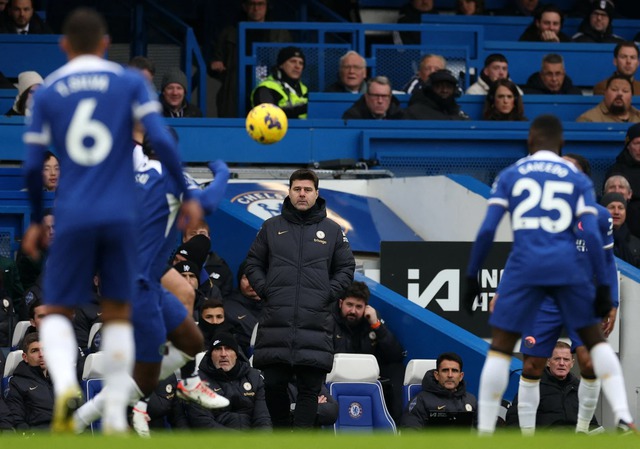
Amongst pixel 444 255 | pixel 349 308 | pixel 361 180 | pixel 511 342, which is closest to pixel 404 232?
pixel 361 180

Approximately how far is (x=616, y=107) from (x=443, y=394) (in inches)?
218

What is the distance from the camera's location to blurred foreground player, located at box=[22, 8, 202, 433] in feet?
22.1

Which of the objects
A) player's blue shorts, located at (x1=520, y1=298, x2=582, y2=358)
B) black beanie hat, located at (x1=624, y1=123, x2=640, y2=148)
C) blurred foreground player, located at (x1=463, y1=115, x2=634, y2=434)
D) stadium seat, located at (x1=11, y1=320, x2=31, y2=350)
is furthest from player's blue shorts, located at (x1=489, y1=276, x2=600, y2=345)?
→ black beanie hat, located at (x1=624, y1=123, x2=640, y2=148)

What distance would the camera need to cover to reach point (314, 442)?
6.47 meters

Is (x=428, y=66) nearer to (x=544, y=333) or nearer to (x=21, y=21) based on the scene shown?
(x=21, y=21)

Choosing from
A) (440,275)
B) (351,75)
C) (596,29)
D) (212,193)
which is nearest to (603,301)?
(212,193)

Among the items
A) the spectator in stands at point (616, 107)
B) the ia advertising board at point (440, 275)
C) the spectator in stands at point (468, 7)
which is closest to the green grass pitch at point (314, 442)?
the ia advertising board at point (440, 275)

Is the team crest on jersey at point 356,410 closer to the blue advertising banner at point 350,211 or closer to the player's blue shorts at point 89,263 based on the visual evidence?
the blue advertising banner at point 350,211

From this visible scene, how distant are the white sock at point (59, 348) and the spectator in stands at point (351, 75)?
9327mm

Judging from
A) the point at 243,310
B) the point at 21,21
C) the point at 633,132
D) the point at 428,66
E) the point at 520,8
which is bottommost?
the point at 243,310

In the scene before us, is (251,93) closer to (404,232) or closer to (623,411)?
(404,232)

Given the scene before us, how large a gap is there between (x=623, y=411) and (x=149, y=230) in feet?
9.35

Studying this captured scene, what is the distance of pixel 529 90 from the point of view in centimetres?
1673

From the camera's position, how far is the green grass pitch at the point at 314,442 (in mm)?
6203
